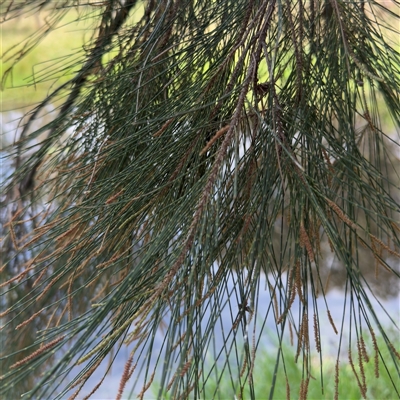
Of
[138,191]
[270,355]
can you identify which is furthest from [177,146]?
[270,355]

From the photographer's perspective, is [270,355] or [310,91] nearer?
[310,91]

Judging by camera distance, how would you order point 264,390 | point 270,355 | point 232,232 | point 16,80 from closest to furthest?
point 232,232, point 264,390, point 270,355, point 16,80

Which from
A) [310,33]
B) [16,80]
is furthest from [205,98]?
[16,80]

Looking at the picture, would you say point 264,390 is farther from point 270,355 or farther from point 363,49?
point 363,49

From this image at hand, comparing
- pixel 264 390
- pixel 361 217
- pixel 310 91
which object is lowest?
pixel 264 390

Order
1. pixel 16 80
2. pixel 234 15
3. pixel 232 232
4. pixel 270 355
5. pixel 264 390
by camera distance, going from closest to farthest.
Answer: pixel 232 232 → pixel 234 15 → pixel 264 390 → pixel 270 355 → pixel 16 80

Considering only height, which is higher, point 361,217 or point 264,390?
point 361,217

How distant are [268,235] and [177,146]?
4.2 inches

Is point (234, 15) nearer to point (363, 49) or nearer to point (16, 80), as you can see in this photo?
point (363, 49)

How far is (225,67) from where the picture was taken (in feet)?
1.62

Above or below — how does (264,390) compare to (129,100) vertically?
below

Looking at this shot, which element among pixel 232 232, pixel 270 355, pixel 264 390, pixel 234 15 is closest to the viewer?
pixel 232 232

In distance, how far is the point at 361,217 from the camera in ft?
5.49

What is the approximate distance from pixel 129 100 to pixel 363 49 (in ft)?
0.81
